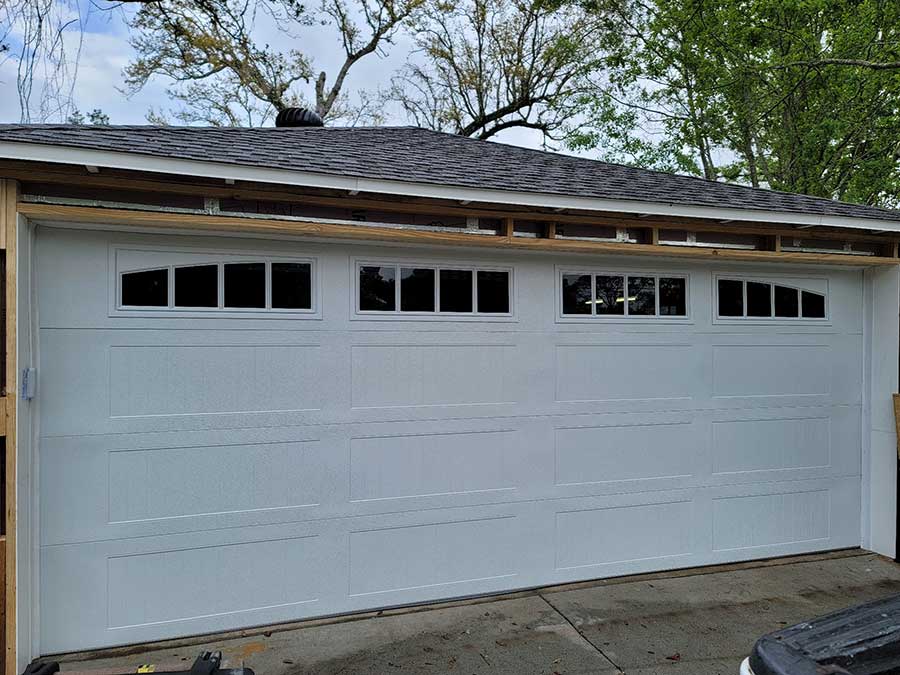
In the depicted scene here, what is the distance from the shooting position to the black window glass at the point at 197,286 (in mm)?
3643

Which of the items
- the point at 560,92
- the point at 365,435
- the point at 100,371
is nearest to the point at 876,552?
the point at 365,435

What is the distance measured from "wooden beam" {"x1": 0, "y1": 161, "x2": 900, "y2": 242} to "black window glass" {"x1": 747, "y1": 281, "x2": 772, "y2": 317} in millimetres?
444

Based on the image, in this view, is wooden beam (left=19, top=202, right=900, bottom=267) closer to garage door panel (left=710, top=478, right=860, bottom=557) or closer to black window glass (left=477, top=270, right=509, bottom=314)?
black window glass (left=477, top=270, right=509, bottom=314)

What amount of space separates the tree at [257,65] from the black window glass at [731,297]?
1143cm

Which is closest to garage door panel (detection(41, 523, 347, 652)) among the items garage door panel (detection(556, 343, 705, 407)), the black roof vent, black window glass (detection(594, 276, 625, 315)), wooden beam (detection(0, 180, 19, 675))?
wooden beam (detection(0, 180, 19, 675))

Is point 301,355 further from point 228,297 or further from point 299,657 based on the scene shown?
point 299,657

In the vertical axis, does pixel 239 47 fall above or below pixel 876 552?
above

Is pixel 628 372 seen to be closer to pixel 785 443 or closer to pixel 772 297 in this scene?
pixel 772 297

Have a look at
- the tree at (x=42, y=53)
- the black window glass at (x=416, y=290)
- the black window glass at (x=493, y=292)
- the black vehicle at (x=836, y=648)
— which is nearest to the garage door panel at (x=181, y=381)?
the black window glass at (x=416, y=290)

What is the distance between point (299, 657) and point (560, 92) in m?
14.3

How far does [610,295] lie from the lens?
464cm

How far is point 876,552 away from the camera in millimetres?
5145

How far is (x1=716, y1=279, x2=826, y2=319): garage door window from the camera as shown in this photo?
4930mm

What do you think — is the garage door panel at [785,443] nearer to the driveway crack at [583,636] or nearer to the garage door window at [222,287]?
the driveway crack at [583,636]
